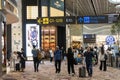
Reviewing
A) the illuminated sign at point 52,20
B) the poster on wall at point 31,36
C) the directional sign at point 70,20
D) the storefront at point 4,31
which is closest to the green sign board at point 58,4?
Answer: the poster on wall at point 31,36

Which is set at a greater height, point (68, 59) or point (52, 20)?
point (52, 20)

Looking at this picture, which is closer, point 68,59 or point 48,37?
point 68,59

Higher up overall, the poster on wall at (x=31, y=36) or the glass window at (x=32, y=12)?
the glass window at (x=32, y=12)

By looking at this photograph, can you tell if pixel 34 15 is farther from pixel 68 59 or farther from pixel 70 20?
pixel 68 59

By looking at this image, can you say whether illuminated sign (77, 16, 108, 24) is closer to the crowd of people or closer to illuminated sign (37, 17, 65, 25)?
illuminated sign (37, 17, 65, 25)

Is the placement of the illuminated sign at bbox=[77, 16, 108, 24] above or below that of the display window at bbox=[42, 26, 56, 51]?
above

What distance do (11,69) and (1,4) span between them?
896 centimetres

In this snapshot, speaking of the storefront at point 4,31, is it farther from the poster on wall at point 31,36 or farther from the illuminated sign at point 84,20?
the poster on wall at point 31,36

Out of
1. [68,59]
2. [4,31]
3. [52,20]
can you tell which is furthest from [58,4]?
[68,59]

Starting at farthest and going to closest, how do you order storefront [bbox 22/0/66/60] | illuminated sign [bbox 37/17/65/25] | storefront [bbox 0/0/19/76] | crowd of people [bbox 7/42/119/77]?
storefront [bbox 22/0/66/60] < illuminated sign [bbox 37/17/65/25] < crowd of people [bbox 7/42/119/77] < storefront [bbox 0/0/19/76]

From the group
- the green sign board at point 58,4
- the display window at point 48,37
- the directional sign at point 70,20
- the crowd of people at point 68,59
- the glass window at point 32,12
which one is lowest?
the crowd of people at point 68,59

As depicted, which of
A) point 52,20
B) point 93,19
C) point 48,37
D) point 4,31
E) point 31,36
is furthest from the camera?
point 48,37

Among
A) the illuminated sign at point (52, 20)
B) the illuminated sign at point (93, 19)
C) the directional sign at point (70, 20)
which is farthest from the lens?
the illuminated sign at point (52, 20)

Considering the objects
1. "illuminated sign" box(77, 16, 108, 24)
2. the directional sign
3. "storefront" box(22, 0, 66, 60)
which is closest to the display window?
"storefront" box(22, 0, 66, 60)
